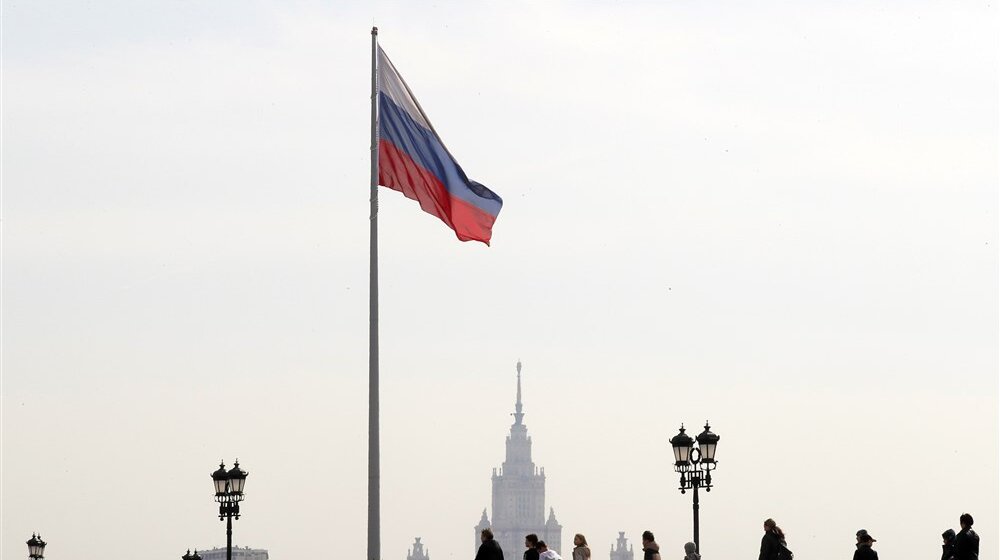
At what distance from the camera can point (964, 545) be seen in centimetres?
2858

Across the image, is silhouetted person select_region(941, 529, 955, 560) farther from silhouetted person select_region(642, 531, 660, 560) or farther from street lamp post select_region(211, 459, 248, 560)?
street lamp post select_region(211, 459, 248, 560)

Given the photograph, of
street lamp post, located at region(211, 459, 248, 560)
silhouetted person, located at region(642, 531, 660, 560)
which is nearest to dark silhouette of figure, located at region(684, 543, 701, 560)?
silhouetted person, located at region(642, 531, 660, 560)

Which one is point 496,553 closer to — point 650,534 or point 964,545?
point 650,534

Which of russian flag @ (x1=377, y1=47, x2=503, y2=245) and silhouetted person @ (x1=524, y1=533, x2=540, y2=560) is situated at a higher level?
russian flag @ (x1=377, y1=47, x2=503, y2=245)

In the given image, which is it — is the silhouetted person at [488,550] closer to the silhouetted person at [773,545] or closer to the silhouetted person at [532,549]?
the silhouetted person at [532,549]

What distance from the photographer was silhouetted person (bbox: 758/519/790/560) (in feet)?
Answer: 102

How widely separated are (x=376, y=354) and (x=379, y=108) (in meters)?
4.05

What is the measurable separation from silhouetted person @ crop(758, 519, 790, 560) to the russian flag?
6.20 m

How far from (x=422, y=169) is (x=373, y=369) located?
11.7 feet

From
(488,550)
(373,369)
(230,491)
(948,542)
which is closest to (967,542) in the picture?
(948,542)

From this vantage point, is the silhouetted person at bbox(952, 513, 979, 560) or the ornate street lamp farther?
the ornate street lamp

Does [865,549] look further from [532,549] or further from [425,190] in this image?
[425,190]

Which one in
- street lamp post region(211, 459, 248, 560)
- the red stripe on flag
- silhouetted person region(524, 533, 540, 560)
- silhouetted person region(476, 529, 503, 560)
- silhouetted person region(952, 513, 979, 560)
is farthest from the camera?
street lamp post region(211, 459, 248, 560)

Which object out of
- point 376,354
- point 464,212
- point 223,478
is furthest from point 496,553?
point 223,478
